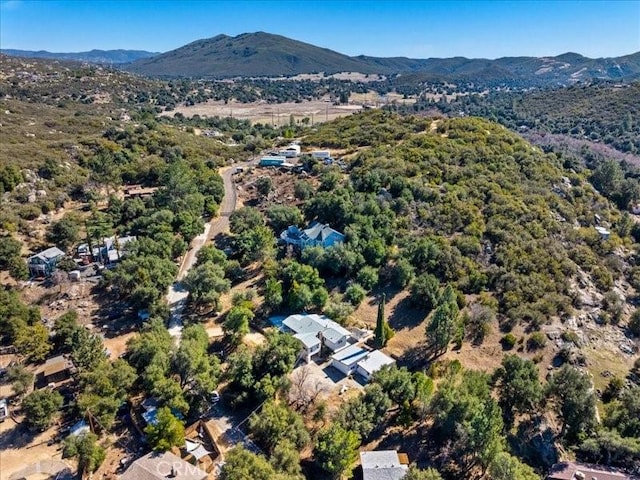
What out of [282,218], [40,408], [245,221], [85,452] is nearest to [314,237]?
[282,218]

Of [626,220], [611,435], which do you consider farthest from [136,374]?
[626,220]

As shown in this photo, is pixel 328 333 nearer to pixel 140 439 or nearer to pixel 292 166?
pixel 140 439

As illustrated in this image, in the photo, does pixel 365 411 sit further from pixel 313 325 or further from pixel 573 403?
pixel 573 403

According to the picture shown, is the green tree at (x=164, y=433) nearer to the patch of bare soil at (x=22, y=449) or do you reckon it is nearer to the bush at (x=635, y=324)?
the patch of bare soil at (x=22, y=449)

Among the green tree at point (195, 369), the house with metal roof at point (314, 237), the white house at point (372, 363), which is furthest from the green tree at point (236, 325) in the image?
the house with metal roof at point (314, 237)

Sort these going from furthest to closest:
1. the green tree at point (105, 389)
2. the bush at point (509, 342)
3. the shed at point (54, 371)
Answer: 1. the bush at point (509, 342)
2. the shed at point (54, 371)
3. the green tree at point (105, 389)

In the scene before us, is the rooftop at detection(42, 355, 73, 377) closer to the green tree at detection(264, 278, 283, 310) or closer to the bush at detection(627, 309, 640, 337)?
the green tree at detection(264, 278, 283, 310)

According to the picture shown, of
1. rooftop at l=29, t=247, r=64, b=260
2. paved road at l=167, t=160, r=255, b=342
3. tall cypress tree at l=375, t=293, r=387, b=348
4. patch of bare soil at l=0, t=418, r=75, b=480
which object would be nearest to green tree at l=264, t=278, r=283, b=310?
paved road at l=167, t=160, r=255, b=342
